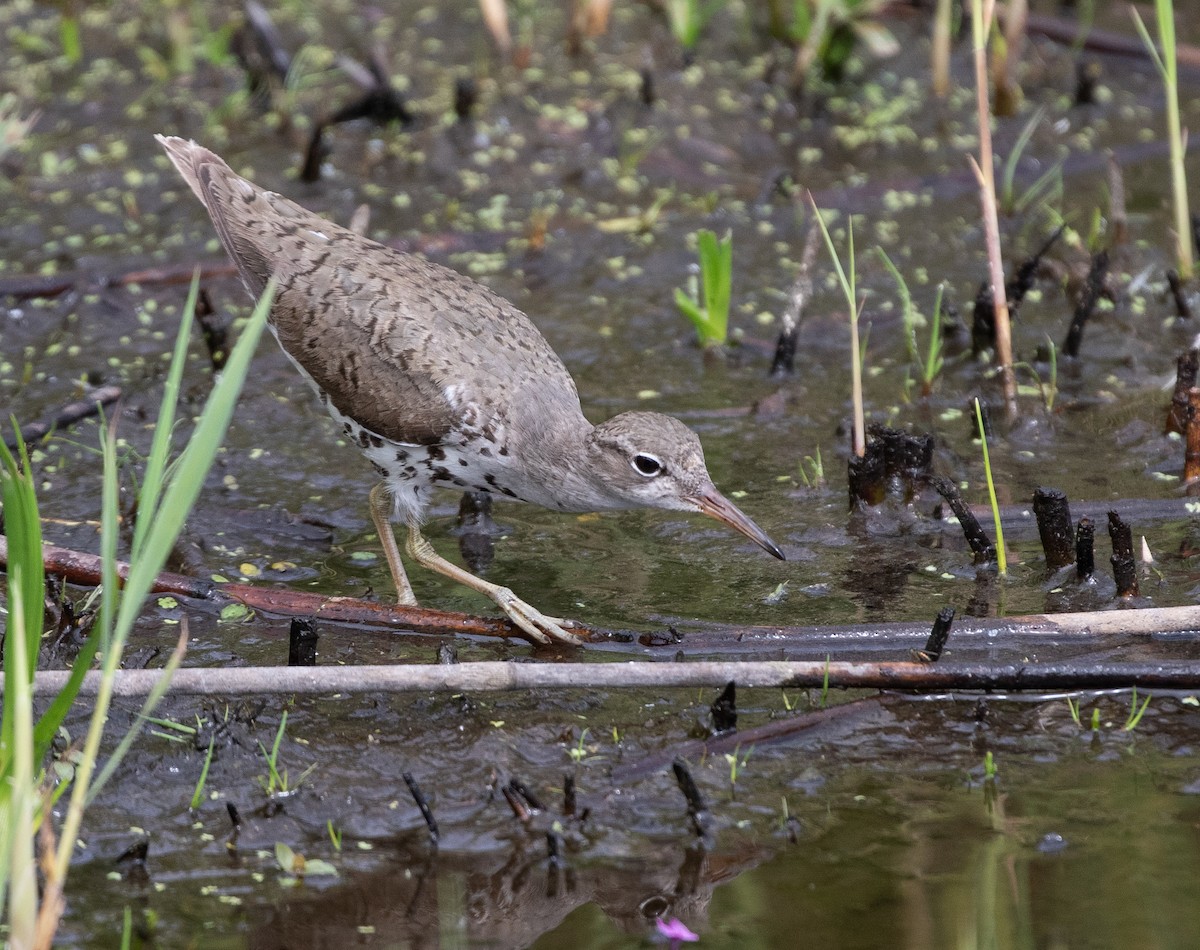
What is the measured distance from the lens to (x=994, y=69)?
11148 mm

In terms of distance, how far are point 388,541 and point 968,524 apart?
2617 mm

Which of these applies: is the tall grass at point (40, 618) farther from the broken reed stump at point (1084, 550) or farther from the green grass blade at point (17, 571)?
the broken reed stump at point (1084, 550)

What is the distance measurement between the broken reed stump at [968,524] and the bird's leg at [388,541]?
2382 mm

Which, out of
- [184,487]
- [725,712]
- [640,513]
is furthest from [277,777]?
[640,513]

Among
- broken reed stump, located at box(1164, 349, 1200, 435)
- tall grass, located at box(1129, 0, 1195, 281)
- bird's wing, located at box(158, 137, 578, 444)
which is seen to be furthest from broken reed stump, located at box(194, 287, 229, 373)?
tall grass, located at box(1129, 0, 1195, 281)

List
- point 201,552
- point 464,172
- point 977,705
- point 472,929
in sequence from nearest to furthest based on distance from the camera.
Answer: point 472,929 → point 977,705 → point 201,552 → point 464,172

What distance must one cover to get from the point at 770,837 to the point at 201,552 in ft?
10.6

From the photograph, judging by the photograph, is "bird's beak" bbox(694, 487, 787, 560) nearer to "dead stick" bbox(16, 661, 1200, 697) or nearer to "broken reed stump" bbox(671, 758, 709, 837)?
"dead stick" bbox(16, 661, 1200, 697)

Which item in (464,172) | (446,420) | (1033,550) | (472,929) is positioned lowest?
(472,929)

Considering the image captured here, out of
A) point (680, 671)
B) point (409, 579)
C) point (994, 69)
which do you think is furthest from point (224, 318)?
point (994, 69)

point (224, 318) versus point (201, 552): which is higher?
point (224, 318)

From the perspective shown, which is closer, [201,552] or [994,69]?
[201,552]

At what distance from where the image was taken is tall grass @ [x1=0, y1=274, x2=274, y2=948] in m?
3.68

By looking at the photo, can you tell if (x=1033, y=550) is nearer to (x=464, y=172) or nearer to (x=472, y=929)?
(x=472, y=929)
